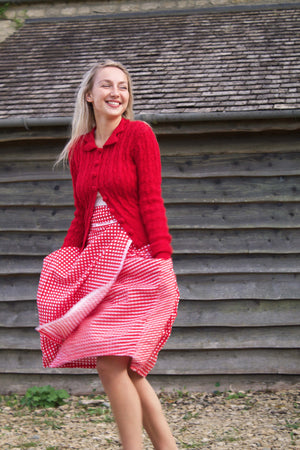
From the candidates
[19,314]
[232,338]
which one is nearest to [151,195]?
[232,338]

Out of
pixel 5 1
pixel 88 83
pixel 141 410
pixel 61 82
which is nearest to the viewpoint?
pixel 141 410

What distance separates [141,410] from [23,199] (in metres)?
3.23

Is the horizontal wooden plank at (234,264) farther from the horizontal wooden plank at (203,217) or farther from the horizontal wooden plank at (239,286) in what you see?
the horizontal wooden plank at (203,217)

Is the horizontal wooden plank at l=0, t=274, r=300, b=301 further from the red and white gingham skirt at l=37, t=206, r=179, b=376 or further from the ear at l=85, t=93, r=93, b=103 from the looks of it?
the ear at l=85, t=93, r=93, b=103

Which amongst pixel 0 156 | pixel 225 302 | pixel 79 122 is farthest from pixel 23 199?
pixel 79 122

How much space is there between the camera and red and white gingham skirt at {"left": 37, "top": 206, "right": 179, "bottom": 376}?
2.65 meters

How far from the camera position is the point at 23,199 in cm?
559

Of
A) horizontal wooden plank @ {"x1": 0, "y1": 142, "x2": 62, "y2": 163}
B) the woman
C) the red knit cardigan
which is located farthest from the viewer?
horizontal wooden plank @ {"x1": 0, "y1": 142, "x2": 62, "y2": 163}

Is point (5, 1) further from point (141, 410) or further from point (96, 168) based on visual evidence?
point (141, 410)

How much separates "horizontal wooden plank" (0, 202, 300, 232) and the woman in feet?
8.24

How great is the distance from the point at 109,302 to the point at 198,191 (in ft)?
9.15

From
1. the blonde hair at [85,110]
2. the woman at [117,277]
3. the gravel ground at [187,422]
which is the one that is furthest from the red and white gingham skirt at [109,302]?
the gravel ground at [187,422]

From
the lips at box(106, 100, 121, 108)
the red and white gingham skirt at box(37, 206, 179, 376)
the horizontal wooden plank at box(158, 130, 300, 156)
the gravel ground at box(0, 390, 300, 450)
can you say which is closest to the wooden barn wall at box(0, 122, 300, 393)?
the horizontal wooden plank at box(158, 130, 300, 156)

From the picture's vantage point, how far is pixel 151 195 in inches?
109
